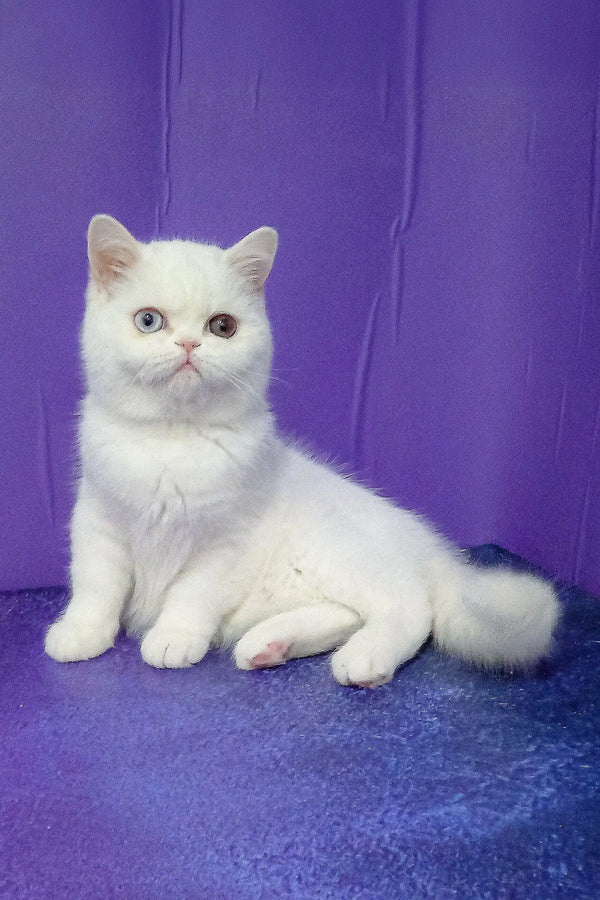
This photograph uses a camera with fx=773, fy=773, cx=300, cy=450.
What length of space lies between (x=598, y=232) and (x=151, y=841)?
1.53 m

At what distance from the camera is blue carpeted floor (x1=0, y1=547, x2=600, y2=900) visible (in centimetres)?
83

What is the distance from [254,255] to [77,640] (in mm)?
720

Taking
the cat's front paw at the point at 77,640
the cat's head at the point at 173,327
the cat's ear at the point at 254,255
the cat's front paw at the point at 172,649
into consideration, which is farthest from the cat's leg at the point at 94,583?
the cat's ear at the point at 254,255

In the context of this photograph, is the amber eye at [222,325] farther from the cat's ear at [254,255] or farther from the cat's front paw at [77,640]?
the cat's front paw at [77,640]

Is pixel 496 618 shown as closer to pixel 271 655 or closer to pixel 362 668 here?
pixel 362 668

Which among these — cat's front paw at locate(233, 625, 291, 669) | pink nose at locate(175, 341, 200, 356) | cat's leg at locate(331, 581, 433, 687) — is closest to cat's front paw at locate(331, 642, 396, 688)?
cat's leg at locate(331, 581, 433, 687)

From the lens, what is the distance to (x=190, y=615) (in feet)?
4.26

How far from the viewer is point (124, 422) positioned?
131cm

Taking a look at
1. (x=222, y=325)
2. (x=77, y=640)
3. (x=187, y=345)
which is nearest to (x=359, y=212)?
(x=222, y=325)

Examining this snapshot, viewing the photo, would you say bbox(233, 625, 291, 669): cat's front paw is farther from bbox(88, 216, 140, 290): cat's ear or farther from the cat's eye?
bbox(88, 216, 140, 290): cat's ear

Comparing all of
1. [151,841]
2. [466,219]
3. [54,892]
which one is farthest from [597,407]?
[54,892]

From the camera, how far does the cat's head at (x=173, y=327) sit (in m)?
1.21

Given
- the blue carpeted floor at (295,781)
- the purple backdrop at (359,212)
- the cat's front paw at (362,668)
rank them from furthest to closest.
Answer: the purple backdrop at (359,212) < the cat's front paw at (362,668) < the blue carpeted floor at (295,781)

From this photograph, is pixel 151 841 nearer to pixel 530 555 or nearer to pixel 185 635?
pixel 185 635
